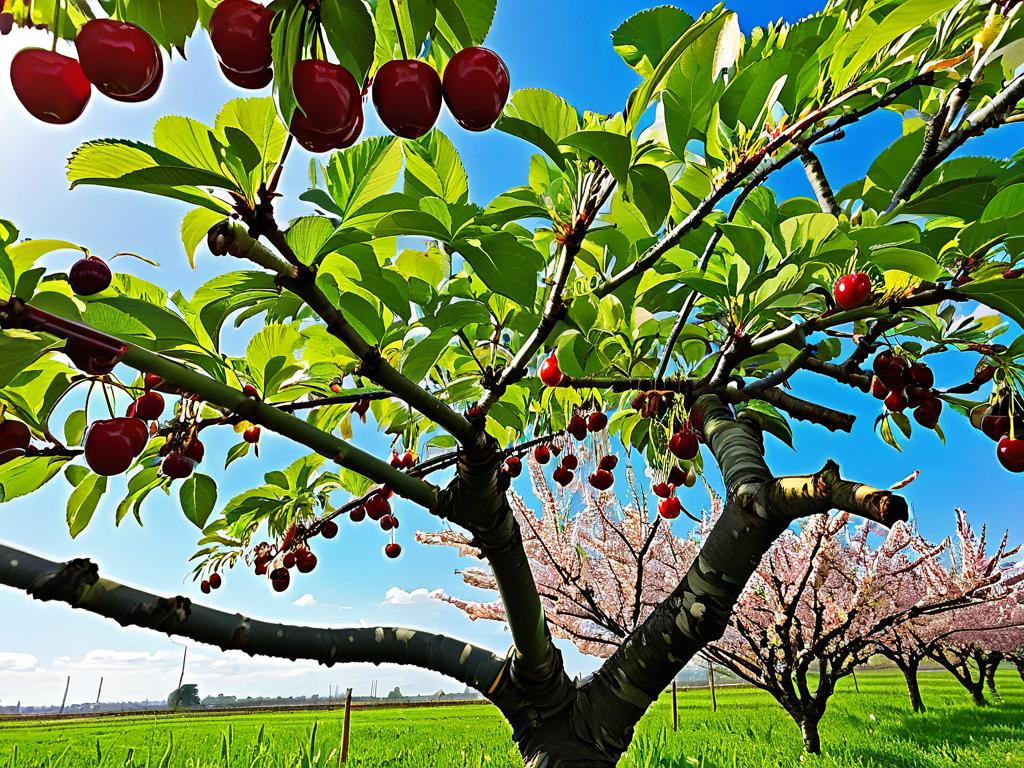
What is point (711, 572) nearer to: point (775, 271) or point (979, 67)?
point (775, 271)

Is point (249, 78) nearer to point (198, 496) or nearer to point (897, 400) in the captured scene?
point (198, 496)

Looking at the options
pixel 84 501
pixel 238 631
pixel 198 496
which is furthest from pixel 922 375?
pixel 84 501

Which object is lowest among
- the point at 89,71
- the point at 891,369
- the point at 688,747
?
the point at 688,747

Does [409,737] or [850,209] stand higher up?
[850,209]

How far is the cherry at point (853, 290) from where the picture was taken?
1.03 m

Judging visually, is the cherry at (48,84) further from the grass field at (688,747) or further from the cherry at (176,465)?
the grass field at (688,747)

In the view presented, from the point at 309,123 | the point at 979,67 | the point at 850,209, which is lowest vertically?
the point at 309,123

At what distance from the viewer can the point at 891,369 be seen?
1396 millimetres

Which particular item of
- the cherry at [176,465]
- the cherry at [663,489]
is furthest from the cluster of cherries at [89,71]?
the cherry at [663,489]

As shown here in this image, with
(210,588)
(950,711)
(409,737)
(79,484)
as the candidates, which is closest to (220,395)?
(79,484)

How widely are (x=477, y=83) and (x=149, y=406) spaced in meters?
0.97

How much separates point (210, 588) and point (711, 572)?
180cm

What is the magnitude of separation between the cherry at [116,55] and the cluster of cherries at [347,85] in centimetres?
7

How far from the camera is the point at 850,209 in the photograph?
1.78 metres
